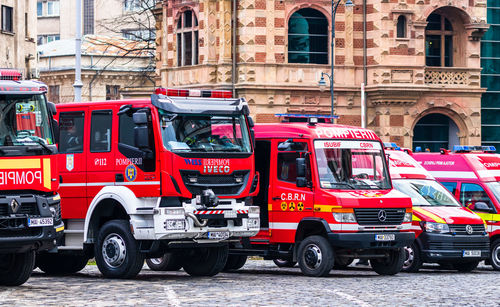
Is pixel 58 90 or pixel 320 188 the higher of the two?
pixel 58 90

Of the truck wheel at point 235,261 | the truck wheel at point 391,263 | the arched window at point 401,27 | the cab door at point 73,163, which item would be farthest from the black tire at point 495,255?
the arched window at point 401,27

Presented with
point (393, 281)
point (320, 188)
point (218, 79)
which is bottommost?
point (393, 281)

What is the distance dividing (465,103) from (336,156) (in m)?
30.0

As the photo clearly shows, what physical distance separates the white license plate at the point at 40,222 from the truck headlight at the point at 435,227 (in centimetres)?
877

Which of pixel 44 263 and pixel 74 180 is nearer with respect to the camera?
pixel 74 180

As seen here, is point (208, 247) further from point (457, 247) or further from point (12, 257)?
point (457, 247)

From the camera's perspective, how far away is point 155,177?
62.5 feet

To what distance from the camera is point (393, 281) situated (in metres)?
20.0

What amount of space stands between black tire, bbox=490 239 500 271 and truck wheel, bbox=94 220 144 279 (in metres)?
9.24

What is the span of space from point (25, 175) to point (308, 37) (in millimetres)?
33034

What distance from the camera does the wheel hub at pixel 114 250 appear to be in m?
19.3

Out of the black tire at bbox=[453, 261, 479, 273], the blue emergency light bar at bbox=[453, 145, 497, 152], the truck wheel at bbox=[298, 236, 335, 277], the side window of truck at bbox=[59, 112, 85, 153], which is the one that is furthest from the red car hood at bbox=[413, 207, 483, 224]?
the side window of truck at bbox=[59, 112, 85, 153]

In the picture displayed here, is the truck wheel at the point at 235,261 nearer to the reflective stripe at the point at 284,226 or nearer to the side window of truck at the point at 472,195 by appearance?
the reflective stripe at the point at 284,226

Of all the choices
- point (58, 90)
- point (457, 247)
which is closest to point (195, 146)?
point (457, 247)
